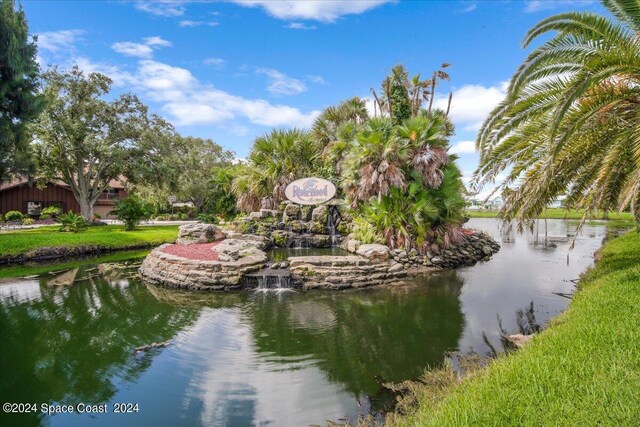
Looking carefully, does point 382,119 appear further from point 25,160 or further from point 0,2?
point 25,160

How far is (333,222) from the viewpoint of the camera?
68.5 ft

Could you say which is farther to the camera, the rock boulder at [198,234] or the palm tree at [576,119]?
the rock boulder at [198,234]

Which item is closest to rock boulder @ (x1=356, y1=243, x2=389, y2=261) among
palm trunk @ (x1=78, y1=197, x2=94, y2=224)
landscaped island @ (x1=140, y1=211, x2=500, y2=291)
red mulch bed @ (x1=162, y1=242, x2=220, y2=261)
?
landscaped island @ (x1=140, y1=211, x2=500, y2=291)

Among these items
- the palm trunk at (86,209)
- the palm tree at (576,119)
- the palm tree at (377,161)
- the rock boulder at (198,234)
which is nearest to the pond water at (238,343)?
the palm tree at (576,119)

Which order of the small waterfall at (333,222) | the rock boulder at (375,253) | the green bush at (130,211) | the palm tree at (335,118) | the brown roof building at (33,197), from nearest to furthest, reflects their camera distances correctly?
the rock boulder at (375,253)
the small waterfall at (333,222)
the green bush at (130,211)
the palm tree at (335,118)
the brown roof building at (33,197)

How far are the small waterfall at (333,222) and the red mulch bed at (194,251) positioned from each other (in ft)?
24.3

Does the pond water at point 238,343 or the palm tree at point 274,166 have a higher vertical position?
the palm tree at point 274,166

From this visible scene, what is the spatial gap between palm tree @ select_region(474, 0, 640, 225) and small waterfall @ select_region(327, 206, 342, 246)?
10609 mm

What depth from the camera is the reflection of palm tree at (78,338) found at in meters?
5.55

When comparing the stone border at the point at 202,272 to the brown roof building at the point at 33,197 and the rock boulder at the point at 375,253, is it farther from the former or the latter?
the brown roof building at the point at 33,197

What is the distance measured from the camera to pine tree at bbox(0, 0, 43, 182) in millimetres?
16125

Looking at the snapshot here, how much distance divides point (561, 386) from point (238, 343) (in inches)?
224

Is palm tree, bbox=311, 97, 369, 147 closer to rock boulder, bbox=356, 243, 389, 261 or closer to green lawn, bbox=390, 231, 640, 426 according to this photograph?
rock boulder, bbox=356, 243, 389, 261

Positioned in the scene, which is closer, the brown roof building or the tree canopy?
the tree canopy
